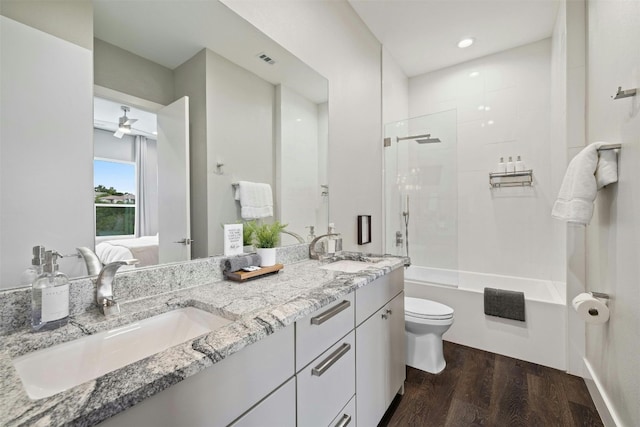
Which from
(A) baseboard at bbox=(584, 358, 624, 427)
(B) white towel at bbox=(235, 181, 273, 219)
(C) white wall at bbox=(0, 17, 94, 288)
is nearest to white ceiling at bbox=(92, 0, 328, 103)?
(C) white wall at bbox=(0, 17, 94, 288)

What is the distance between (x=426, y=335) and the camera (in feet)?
6.83

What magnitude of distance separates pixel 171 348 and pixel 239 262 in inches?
26.9

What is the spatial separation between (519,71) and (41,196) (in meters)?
3.79

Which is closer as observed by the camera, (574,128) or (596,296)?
(596,296)

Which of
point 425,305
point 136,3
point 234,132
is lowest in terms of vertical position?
point 425,305

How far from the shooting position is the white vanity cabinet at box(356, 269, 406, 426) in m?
1.30

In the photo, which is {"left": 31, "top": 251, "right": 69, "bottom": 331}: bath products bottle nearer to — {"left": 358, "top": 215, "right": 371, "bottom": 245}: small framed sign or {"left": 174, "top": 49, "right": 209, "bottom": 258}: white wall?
{"left": 174, "top": 49, "right": 209, "bottom": 258}: white wall

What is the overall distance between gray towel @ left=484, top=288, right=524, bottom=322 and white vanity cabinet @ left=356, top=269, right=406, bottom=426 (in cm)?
105

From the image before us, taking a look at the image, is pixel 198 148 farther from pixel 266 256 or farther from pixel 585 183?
pixel 585 183

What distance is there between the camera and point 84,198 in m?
0.89

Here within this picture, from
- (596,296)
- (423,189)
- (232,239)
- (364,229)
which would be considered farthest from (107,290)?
(423,189)

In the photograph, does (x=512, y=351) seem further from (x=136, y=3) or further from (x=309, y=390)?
(x=136, y=3)

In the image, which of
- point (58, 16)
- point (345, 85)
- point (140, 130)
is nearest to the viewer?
point (58, 16)

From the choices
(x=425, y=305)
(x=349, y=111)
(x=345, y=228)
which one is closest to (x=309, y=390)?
(x=345, y=228)
